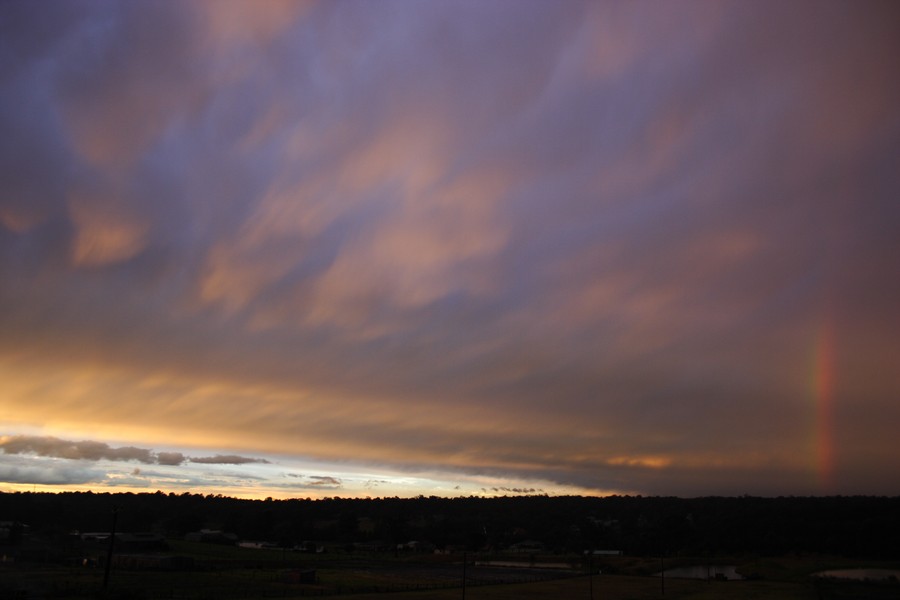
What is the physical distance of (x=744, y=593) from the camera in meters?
74.7

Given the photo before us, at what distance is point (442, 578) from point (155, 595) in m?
45.3

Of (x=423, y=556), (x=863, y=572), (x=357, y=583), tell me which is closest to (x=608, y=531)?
(x=423, y=556)

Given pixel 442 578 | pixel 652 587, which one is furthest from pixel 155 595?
pixel 652 587

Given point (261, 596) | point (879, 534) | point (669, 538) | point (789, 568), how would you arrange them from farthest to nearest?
point (669, 538) < point (879, 534) < point (789, 568) < point (261, 596)

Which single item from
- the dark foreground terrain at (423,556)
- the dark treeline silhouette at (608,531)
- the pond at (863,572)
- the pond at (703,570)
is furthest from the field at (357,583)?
the dark treeline silhouette at (608,531)

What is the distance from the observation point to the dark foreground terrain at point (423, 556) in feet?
226

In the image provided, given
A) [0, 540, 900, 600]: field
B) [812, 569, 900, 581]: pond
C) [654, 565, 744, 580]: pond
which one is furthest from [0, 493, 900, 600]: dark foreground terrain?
[812, 569, 900, 581]: pond

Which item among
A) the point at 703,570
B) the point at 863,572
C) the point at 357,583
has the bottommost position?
the point at 703,570

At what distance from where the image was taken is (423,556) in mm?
145250

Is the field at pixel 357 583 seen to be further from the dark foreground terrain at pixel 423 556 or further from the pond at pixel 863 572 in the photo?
the pond at pixel 863 572

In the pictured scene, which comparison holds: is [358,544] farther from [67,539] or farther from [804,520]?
[804,520]

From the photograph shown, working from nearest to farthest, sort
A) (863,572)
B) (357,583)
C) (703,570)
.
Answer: (357,583) < (863,572) < (703,570)

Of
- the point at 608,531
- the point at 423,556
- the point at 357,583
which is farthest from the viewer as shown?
the point at 608,531

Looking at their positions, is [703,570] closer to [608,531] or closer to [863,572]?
[863,572]
